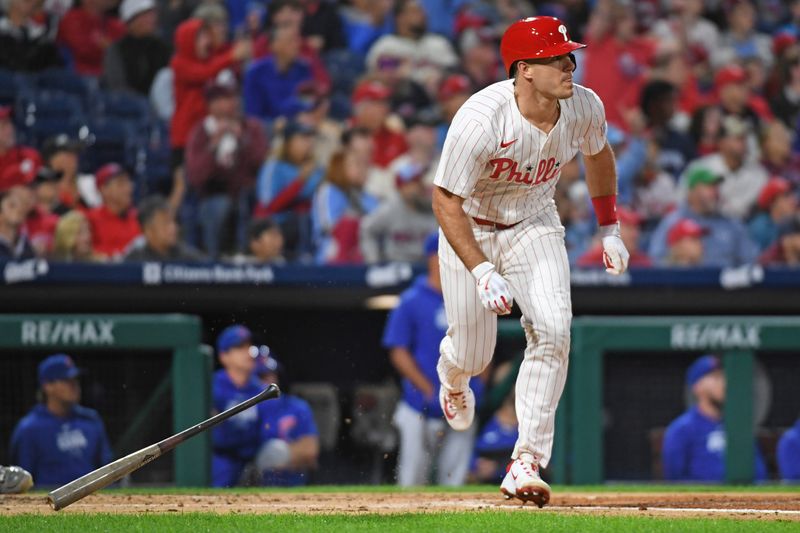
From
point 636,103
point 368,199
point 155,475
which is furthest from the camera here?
point 636,103

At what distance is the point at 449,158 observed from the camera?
433cm

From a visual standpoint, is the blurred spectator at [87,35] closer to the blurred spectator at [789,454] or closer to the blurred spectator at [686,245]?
the blurred spectator at [686,245]

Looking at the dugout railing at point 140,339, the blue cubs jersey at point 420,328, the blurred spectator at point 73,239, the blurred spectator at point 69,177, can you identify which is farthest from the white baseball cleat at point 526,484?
the blurred spectator at point 69,177

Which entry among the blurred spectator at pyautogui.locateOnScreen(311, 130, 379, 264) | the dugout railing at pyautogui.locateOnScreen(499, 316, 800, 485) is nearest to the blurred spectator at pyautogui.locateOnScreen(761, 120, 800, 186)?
the blurred spectator at pyautogui.locateOnScreen(311, 130, 379, 264)

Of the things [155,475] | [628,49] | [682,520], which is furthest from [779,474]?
[628,49]

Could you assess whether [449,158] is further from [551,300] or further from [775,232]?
[775,232]

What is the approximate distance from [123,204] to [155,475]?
7.95 ft

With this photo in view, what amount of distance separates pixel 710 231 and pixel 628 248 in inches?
30.4

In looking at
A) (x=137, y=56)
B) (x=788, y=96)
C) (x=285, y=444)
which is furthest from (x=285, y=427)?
(x=788, y=96)

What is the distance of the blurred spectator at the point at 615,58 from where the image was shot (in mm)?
10320

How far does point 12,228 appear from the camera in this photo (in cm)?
788

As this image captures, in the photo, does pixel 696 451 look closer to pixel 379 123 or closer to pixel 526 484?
pixel 526 484

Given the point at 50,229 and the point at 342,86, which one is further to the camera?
the point at 342,86

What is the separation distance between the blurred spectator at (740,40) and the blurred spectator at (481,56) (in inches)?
76.9
